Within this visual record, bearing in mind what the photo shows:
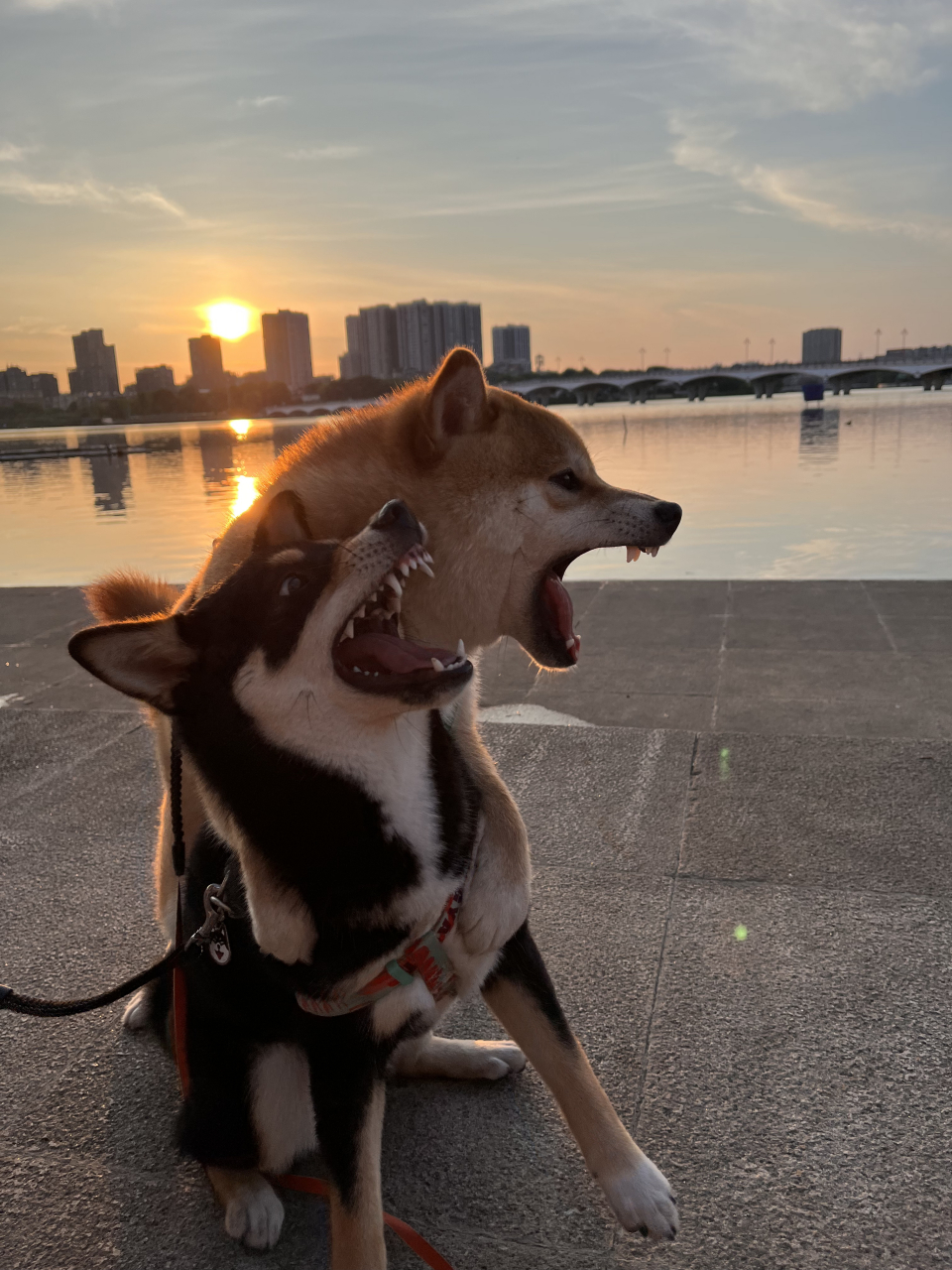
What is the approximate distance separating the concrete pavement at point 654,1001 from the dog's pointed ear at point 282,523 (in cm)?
156

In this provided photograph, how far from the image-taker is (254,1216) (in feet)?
7.06

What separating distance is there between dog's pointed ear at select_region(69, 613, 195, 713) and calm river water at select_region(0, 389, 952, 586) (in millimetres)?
838

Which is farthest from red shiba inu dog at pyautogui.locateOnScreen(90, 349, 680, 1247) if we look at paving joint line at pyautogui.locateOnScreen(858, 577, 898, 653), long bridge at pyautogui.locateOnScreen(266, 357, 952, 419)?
long bridge at pyautogui.locateOnScreen(266, 357, 952, 419)

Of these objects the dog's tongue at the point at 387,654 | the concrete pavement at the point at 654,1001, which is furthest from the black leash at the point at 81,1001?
the dog's tongue at the point at 387,654

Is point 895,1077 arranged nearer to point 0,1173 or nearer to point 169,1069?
point 169,1069

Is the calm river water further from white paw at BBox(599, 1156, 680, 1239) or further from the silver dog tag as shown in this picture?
white paw at BBox(599, 1156, 680, 1239)

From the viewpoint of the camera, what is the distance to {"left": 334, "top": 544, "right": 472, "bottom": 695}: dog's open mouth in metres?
1.88

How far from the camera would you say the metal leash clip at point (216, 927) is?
2.13 metres

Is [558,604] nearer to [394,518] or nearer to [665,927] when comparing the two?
[394,518]

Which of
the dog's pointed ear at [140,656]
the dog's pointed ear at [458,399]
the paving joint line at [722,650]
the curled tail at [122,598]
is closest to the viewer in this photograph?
the dog's pointed ear at [140,656]

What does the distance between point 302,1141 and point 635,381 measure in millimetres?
107337

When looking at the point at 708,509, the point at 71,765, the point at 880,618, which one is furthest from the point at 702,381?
the point at 71,765

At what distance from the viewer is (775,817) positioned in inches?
155

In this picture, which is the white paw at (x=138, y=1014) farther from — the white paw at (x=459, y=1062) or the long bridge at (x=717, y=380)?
the long bridge at (x=717, y=380)
